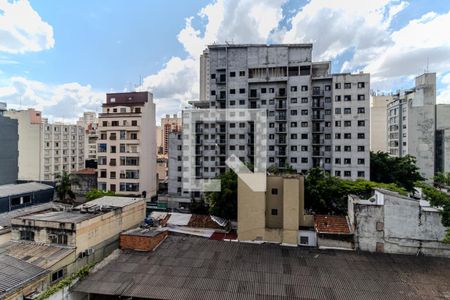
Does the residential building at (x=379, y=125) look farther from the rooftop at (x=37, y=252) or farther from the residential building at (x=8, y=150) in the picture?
the residential building at (x=8, y=150)

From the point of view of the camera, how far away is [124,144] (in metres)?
35.7

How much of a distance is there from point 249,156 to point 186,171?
861 centimetres

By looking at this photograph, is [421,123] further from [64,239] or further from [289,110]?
[64,239]

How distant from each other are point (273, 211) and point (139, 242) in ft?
30.9

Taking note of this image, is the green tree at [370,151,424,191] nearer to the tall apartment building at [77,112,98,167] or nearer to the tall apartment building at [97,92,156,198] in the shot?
the tall apartment building at [97,92,156,198]

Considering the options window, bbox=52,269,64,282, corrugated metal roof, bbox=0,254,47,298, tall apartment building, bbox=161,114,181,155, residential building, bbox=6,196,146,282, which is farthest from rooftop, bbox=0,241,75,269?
tall apartment building, bbox=161,114,181,155

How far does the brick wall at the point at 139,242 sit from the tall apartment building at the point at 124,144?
18.9 metres

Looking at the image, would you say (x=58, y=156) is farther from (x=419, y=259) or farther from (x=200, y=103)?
(x=419, y=259)

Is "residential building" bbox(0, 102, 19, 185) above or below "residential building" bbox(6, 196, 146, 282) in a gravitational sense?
above

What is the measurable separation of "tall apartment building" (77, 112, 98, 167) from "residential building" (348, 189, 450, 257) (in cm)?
4441

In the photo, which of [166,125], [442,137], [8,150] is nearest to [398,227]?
[442,137]

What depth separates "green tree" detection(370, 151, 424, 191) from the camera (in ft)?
102

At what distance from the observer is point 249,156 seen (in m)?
36.5

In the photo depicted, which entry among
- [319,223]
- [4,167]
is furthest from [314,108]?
[4,167]
